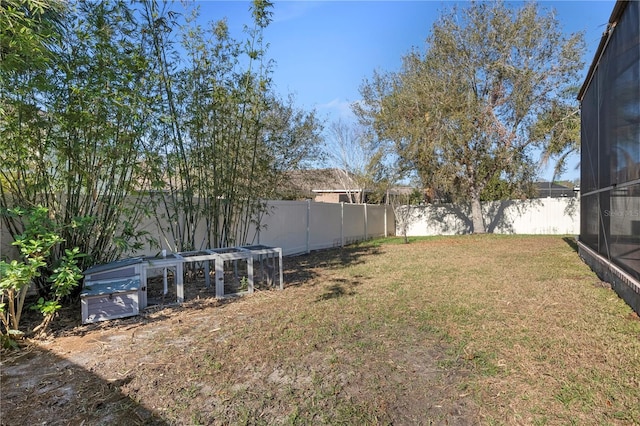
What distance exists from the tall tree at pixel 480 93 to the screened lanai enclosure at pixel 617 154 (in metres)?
5.62

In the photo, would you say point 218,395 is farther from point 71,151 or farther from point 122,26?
point 122,26

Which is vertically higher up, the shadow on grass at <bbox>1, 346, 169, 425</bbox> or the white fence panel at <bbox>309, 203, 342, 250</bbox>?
the white fence panel at <bbox>309, 203, 342, 250</bbox>

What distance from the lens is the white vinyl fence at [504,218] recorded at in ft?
45.9

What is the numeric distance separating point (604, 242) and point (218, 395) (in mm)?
5746

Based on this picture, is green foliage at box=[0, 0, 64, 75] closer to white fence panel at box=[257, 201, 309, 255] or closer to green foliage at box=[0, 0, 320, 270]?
green foliage at box=[0, 0, 320, 270]

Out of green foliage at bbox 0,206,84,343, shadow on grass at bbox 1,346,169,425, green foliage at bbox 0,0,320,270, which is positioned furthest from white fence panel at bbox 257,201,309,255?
shadow on grass at bbox 1,346,169,425

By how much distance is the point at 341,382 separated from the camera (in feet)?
7.91

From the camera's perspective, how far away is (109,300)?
3629 mm

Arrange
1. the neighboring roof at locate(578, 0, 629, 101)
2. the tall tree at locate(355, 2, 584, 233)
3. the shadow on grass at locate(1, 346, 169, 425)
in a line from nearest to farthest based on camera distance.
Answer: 1. the shadow on grass at locate(1, 346, 169, 425)
2. the neighboring roof at locate(578, 0, 629, 101)
3. the tall tree at locate(355, 2, 584, 233)

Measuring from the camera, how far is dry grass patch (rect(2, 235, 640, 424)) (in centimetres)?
207

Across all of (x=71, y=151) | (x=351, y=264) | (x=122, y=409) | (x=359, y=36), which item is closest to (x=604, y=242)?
(x=351, y=264)

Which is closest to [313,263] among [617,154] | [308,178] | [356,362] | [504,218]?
[356,362]

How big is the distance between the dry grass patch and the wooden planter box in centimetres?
11

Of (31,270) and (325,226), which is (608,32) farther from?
(325,226)
